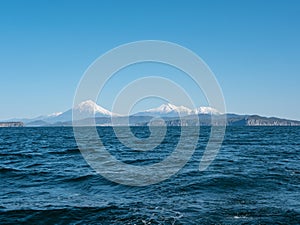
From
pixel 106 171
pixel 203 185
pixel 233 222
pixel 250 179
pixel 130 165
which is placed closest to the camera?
pixel 233 222

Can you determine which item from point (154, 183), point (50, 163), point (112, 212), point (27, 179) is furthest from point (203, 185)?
point (50, 163)

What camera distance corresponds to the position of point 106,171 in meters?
26.2

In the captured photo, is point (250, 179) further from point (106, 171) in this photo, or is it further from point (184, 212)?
point (106, 171)

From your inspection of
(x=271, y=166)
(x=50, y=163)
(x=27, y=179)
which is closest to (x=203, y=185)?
(x=271, y=166)

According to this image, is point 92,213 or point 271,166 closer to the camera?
point 92,213

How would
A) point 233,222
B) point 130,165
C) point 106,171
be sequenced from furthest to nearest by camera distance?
1. point 130,165
2. point 106,171
3. point 233,222

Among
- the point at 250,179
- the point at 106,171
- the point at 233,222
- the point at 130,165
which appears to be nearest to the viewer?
→ the point at 233,222

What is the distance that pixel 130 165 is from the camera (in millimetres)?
29797

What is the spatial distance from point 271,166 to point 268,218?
15.2 metres

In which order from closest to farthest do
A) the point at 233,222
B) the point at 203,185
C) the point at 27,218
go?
the point at 233,222 → the point at 27,218 → the point at 203,185

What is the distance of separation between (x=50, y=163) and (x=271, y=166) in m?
20.3

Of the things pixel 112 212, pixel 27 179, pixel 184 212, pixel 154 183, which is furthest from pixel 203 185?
pixel 27 179

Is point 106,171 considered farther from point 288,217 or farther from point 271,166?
point 288,217

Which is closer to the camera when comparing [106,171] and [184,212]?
[184,212]
